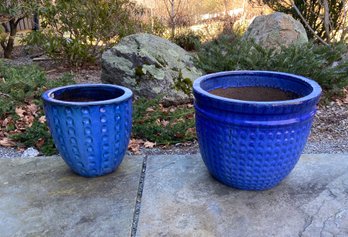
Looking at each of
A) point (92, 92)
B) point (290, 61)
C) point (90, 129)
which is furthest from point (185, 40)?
point (90, 129)

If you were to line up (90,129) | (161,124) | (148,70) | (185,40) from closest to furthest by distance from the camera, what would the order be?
(90,129)
(161,124)
(148,70)
(185,40)

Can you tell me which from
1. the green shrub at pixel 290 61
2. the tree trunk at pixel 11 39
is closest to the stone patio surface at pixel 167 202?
the green shrub at pixel 290 61

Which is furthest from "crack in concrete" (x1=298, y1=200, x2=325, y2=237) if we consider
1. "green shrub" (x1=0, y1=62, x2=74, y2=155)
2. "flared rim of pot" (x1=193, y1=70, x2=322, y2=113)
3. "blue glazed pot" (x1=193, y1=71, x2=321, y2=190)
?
"green shrub" (x1=0, y1=62, x2=74, y2=155)

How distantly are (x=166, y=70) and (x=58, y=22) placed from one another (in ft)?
7.99

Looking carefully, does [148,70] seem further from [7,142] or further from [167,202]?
[167,202]

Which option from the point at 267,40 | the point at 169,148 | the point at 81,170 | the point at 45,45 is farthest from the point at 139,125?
the point at 45,45

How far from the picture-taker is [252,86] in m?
2.37

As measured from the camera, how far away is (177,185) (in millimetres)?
2217

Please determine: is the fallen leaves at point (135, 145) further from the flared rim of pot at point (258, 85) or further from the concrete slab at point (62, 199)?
the flared rim of pot at point (258, 85)

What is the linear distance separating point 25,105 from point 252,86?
246cm

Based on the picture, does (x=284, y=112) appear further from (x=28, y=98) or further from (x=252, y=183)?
(x=28, y=98)

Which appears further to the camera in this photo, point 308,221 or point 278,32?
point 278,32

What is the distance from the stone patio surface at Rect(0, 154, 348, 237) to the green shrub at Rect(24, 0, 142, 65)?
3492 millimetres

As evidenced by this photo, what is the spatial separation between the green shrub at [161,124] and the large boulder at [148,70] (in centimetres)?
30
